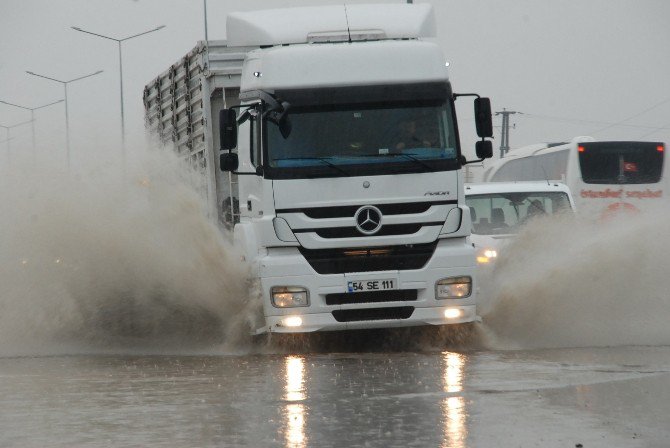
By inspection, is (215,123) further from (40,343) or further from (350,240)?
(350,240)

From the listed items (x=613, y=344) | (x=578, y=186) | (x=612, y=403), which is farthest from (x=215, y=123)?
(x=578, y=186)

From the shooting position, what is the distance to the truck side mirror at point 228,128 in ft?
42.9

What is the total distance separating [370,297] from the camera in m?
13.0

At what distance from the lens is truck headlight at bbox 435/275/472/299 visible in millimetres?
13047

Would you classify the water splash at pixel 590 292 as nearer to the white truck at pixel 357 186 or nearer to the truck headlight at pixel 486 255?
the truck headlight at pixel 486 255

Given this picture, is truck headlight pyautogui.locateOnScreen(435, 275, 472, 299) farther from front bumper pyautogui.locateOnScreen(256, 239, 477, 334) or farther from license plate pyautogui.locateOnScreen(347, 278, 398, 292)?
license plate pyautogui.locateOnScreen(347, 278, 398, 292)

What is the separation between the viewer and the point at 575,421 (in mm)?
8344

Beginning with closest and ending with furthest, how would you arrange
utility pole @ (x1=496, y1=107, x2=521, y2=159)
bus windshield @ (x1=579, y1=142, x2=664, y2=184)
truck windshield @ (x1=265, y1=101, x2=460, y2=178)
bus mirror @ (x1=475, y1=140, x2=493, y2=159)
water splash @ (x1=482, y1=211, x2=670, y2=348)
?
1. truck windshield @ (x1=265, y1=101, x2=460, y2=178)
2. bus mirror @ (x1=475, y1=140, x2=493, y2=159)
3. water splash @ (x1=482, y1=211, x2=670, y2=348)
4. bus windshield @ (x1=579, y1=142, x2=664, y2=184)
5. utility pole @ (x1=496, y1=107, x2=521, y2=159)

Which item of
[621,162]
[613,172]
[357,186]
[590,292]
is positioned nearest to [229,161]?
[357,186]

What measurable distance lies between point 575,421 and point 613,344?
6.27 meters

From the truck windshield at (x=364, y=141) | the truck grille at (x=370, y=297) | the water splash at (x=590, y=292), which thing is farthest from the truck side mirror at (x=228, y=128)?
the water splash at (x=590, y=292)

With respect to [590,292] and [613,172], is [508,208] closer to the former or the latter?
[590,292]

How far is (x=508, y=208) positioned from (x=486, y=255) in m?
2.35

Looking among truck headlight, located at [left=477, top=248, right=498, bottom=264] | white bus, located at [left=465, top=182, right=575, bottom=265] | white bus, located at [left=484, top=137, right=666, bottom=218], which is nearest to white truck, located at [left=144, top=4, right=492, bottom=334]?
truck headlight, located at [left=477, top=248, right=498, bottom=264]
